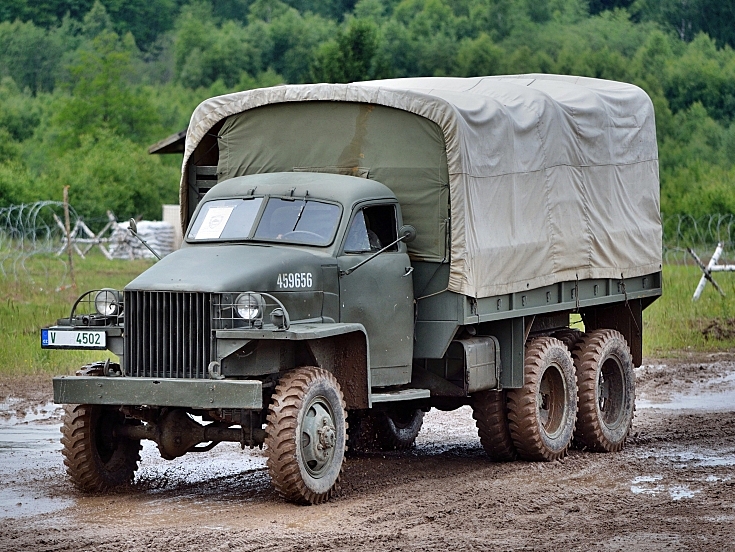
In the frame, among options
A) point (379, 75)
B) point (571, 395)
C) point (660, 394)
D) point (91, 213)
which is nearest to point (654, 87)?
point (379, 75)

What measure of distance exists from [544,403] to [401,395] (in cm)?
245

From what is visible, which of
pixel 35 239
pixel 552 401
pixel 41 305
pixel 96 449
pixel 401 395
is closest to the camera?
pixel 96 449

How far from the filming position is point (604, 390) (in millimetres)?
14859

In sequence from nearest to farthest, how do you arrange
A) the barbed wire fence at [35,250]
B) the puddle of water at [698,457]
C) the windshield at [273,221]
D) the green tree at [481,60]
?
the windshield at [273,221]
the puddle of water at [698,457]
the barbed wire fence at [35,250]
the green tree at [481,60]

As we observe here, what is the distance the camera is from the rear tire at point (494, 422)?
13117 millimetres

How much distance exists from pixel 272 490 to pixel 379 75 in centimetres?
4838

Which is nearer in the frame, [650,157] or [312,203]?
[312,203]

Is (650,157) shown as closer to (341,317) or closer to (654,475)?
(654,475)

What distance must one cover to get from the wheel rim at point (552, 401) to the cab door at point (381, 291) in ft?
6.47

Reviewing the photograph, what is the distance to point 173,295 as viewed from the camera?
10531mm

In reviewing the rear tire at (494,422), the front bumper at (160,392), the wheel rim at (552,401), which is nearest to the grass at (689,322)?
the wheel rim at (552,401)

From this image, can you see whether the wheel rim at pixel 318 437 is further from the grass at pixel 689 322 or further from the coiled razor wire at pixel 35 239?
the coiled razor wire at pixel 35 239

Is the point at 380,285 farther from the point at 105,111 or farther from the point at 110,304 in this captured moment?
the point at 105,111

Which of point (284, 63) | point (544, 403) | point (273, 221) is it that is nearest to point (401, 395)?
point (273, 221)
